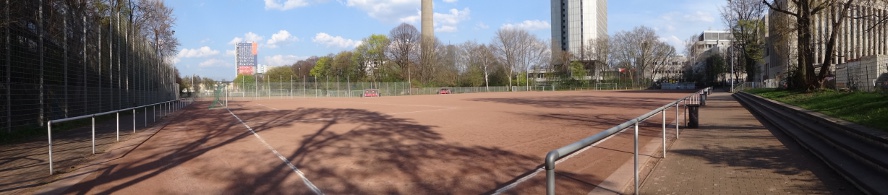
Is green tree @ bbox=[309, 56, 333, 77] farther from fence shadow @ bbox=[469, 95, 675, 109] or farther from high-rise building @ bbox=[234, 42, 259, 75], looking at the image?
fence shadow @ bbox=[469, 95, 675, 109]

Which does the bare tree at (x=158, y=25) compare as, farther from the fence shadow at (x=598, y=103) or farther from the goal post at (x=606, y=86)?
the goal post at (x=606, y=86)

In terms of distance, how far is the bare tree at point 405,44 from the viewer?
8556cm

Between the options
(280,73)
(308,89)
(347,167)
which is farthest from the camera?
(280,73)

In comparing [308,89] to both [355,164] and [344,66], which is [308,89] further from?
[355,164]

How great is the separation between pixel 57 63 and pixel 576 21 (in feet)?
407

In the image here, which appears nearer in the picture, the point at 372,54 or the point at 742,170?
the point at 742,170

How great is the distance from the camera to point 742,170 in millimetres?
6605

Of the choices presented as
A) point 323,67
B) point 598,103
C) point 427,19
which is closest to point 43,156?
point 598,103

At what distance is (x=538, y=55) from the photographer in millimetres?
94250

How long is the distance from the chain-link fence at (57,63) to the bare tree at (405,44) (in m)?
62.6

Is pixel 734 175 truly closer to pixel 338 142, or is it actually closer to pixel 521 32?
pixel 338 142

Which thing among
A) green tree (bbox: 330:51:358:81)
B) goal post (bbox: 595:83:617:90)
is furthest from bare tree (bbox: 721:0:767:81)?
green tree (bbox: 330:51:358:81)

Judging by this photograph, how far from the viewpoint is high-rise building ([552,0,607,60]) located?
12800 cm

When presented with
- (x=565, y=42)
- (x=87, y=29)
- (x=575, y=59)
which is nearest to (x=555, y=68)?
(x=575, y=59)
